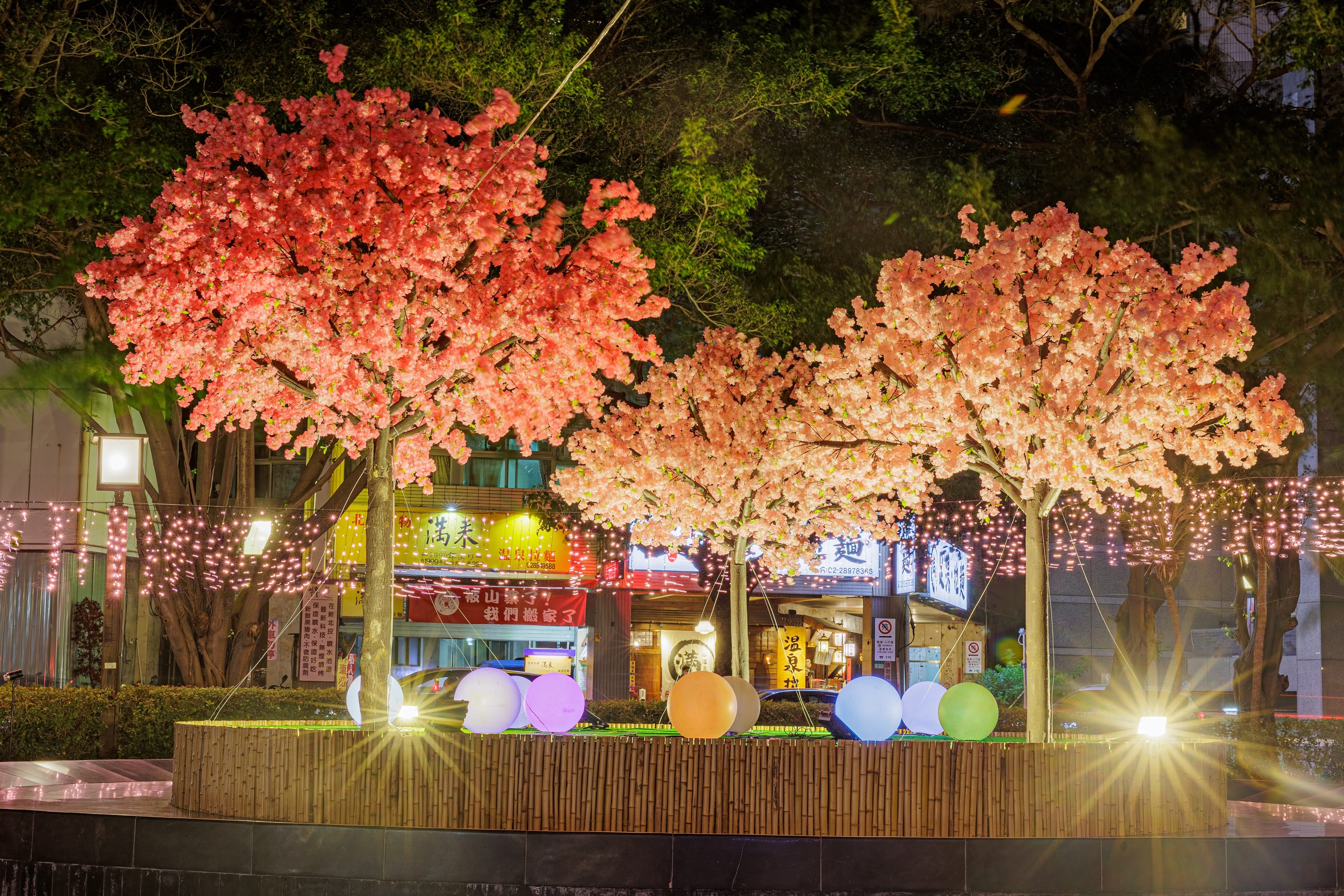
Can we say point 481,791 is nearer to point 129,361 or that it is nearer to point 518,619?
point 129,361

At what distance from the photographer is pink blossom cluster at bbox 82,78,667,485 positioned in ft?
33.1

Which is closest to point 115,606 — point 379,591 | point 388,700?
point 379,591

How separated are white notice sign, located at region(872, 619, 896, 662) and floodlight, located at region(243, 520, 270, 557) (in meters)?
14.0

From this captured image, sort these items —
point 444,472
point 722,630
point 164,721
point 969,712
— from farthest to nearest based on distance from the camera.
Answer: point 444,472
point 722,630
point 164,721
point 969,712

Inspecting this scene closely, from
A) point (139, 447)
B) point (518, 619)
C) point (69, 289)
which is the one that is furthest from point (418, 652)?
point (139, 447)

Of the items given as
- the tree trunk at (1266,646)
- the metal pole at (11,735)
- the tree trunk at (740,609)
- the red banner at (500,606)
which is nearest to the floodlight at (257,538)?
the metal pole at (11,735)

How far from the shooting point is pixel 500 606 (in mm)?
27031

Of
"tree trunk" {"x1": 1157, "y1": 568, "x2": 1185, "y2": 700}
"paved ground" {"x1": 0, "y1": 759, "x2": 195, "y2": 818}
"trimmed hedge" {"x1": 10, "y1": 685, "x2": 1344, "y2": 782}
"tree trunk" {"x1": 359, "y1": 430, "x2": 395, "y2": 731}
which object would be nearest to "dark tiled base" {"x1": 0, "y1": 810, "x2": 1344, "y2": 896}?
"paved ground" {"x1": 0, "y1": 759, "x2": 195, "y2": 818}

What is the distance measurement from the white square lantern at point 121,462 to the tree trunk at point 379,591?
4.06 meters

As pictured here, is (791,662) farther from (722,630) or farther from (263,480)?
(263,480)

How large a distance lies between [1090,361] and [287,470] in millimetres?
21012

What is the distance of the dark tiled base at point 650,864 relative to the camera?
868cm

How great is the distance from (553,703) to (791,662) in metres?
19.1

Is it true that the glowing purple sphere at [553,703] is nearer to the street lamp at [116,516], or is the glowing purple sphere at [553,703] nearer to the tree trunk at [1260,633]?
the street lamp at [116,516]
